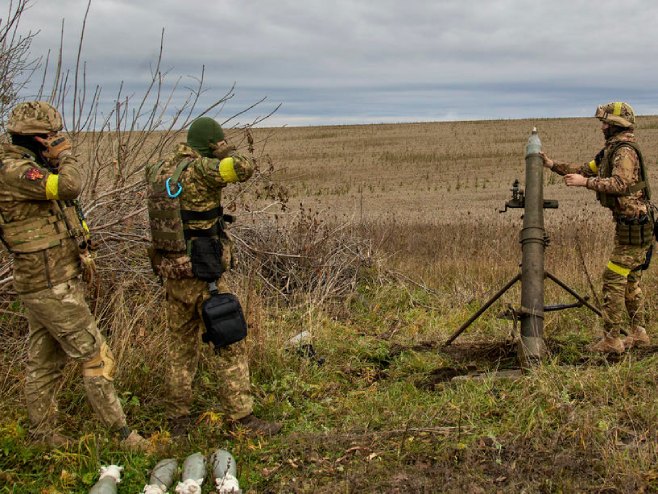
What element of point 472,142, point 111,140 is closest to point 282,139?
point 472,142

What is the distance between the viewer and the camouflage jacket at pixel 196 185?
3.92 meters

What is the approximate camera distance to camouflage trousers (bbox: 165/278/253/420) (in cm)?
429

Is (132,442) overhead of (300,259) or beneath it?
beneath

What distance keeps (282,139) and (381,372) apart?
41.5m

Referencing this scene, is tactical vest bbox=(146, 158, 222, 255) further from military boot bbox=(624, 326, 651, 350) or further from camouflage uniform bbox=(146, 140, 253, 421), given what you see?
military boot bbox=(624, 326, 651, 350)

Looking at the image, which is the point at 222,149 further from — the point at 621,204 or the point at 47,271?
the point at 621,204

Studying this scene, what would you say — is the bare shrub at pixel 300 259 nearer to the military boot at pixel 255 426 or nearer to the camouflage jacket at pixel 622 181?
the military boot at pixel 255 426

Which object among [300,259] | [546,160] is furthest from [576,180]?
[300,259]

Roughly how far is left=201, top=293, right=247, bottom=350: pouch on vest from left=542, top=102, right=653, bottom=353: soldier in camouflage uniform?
3211 mm

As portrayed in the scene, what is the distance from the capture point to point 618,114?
5508 mm

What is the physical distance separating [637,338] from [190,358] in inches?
162

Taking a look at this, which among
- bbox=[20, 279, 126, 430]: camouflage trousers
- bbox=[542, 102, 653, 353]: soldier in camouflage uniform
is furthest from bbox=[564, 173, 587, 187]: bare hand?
bbox=[20, 279, 126, 430]: camouflage trousers

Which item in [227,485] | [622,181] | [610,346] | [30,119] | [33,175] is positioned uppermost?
[30,119]

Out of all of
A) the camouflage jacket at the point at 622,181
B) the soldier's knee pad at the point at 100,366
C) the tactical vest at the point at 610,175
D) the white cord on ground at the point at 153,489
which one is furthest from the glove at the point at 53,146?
the tactical vest at the point at 610,175
